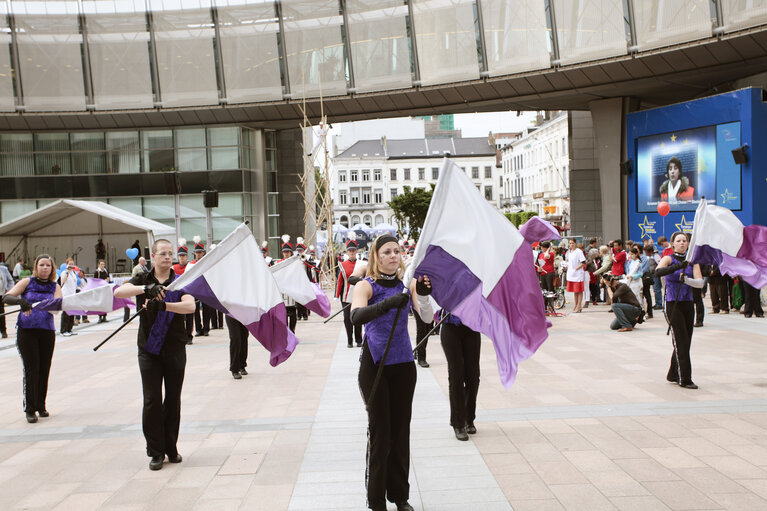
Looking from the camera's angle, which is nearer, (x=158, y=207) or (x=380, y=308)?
(x=380, y=308)

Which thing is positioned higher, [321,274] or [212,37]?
[212,37]

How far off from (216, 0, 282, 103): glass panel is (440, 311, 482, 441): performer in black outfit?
28879 millimetres

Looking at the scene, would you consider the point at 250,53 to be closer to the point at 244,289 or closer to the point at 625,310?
the point at 625,310

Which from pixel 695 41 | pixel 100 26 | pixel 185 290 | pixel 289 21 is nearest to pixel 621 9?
pixel 695 41

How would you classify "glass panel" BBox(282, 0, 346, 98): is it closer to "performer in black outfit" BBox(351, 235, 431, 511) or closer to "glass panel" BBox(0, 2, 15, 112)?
"glass panel" BBox(0, 2, 15, 112)

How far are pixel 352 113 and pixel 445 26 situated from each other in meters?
5.76

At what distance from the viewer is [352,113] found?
34562 millimetres

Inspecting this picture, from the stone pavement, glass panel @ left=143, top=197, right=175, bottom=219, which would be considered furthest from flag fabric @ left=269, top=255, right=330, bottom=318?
glass panel @ left=143, top=197, right=175, bottom=219

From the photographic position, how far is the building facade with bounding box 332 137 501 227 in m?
121

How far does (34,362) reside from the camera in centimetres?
851

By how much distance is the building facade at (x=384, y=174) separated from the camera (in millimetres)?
120750

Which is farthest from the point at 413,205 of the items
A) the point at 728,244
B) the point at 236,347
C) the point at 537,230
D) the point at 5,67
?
the point at 728,244

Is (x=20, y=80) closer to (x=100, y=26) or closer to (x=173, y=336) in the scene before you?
(x=100, y=26)

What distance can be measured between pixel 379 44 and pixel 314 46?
308cm
